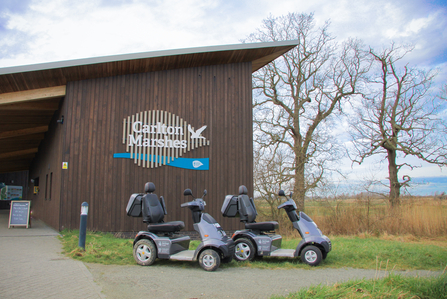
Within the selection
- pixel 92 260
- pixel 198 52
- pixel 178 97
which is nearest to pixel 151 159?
pixel 178 97

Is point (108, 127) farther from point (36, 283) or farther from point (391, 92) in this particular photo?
point (391, 92)

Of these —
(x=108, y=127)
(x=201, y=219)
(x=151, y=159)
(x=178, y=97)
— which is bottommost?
(x=201, y=219)

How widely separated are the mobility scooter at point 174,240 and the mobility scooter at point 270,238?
1.69 ft

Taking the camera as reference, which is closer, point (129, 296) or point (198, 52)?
point (129, 296)

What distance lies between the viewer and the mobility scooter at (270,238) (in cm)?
657

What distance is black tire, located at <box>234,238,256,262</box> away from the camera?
270 inches

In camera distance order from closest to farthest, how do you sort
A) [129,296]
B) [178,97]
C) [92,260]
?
[129,296] → [92,260] → [178,97]

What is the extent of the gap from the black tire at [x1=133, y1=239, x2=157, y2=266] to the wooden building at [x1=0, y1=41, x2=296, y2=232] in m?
4.23

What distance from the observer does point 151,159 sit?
10773mm

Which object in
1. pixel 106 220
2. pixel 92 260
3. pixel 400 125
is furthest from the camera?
pixel 400 125

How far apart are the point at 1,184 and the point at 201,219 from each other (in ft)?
90.5

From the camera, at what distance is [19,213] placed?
1071 cm

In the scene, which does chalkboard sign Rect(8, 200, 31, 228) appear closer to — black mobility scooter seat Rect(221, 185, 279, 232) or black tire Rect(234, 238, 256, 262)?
black mobility scooter seat Rect(221, 185, 279, 232)

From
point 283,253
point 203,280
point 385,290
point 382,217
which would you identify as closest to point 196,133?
point 283,253
